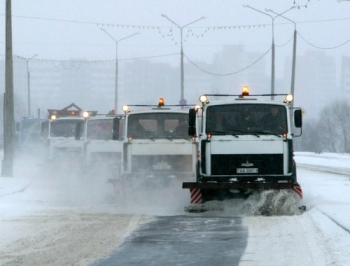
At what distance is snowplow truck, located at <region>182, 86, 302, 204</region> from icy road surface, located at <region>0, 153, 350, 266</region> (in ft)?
2.42

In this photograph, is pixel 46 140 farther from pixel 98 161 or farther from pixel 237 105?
pixel 237 105

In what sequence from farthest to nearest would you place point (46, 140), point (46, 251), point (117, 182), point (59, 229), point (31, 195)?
point (46, 140)
point (31, 195)
point (117, 182)
point (59, 229)
point (46, 251)

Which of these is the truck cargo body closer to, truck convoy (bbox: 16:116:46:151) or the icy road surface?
the icy road surface

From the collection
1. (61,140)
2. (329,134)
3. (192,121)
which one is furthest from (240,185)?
(329,134)

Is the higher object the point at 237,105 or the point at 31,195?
the point at 237,105

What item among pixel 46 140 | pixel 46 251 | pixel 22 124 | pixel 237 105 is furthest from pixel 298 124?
pixel 22 124

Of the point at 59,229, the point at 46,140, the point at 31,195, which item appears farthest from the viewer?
the point at 46,140

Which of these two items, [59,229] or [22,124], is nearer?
[59,229]

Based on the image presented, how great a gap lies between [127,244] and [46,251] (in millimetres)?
1302

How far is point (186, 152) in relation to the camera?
838 inches

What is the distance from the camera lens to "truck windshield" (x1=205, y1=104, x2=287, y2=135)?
1828 centimetres

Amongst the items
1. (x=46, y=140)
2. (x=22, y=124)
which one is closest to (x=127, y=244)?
(x=46, y=140)

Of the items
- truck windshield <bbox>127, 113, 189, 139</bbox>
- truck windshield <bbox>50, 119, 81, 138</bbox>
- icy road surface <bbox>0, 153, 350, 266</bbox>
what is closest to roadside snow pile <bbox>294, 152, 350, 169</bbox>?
truck windshield <bbox>50, 119, 81, 138</bbox>

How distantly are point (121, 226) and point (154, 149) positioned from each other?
19.4 ft
